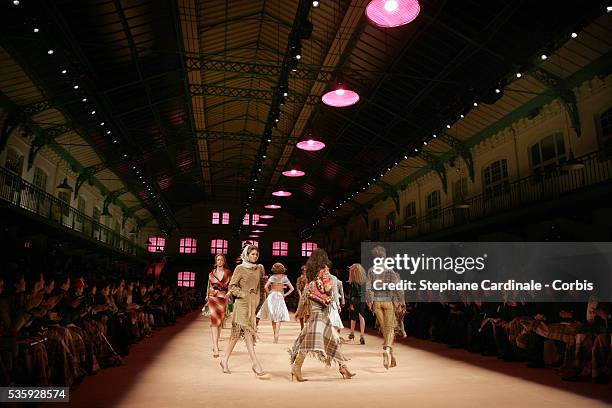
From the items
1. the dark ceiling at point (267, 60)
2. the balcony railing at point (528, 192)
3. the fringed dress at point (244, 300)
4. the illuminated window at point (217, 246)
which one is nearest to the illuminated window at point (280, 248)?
the illuminated window at point (217, 246)

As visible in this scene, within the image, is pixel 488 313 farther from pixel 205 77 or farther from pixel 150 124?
pixel 150 124

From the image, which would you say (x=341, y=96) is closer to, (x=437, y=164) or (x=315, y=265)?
(x=315, y=265)

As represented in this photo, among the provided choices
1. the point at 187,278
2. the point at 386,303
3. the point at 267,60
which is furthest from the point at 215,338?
the point at 187,278

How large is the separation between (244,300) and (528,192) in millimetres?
12706

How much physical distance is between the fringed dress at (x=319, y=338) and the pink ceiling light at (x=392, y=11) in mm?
3973

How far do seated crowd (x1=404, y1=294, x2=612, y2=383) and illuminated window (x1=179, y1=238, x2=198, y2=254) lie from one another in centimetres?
3166

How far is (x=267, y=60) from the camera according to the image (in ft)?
43.0

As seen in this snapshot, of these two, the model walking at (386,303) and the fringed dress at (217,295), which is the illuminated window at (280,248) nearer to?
the fringed dress at (217,295)

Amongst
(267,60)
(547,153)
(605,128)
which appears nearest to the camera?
(605,128)

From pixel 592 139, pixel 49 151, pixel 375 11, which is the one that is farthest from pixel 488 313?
pixel 49 151

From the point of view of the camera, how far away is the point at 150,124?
1911cm

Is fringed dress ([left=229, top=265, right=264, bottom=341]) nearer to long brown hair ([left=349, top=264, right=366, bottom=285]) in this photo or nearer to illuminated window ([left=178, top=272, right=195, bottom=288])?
long brown hair ([left=349, top=264, right=366, bottom=285])

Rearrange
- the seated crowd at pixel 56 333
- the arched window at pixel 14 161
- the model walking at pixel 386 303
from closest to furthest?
the seated crowd at pixel 56 333 < the model walking at pixel 386 303 < the arched window at pixel 14 161

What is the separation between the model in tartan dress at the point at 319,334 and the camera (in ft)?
18.4
